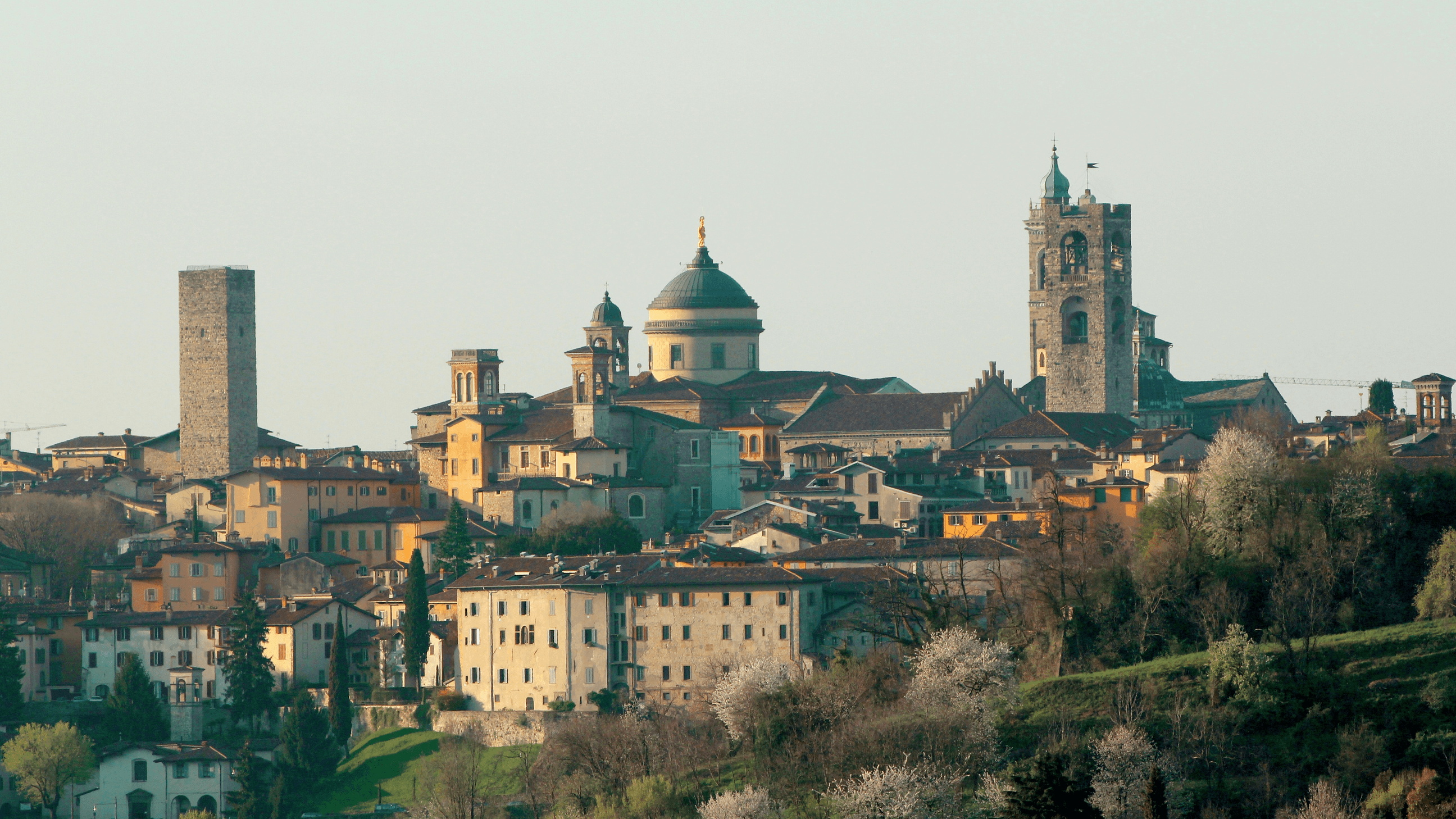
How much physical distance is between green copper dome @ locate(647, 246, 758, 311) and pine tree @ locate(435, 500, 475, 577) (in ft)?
99.1

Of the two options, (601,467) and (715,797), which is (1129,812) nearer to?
(715,797)

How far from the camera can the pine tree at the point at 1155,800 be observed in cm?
4400

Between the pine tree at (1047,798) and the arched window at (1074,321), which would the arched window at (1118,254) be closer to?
the arched window at (1074,321)

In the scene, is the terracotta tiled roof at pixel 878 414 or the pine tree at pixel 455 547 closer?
the pine tree at pixel 455 547

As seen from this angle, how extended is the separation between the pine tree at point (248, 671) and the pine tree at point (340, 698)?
5.72 ft

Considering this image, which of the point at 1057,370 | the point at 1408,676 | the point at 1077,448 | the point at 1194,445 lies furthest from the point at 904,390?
the point at 1408,676

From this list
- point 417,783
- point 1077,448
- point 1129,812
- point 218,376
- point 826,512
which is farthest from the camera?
point 218,376

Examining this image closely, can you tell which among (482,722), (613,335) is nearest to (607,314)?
(613,335)

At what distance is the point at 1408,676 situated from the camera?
173 ft

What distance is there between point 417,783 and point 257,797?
12.9 ft

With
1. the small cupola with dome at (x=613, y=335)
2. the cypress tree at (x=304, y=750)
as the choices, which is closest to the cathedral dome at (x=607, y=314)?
the small cupola with dome at (x=613, y=335)

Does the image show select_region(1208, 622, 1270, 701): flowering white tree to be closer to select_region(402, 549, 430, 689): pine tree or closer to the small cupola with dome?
select_region(402, 549, 430, 689): pine tree

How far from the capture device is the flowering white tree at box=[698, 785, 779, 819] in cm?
5053

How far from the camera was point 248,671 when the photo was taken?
236 ft
